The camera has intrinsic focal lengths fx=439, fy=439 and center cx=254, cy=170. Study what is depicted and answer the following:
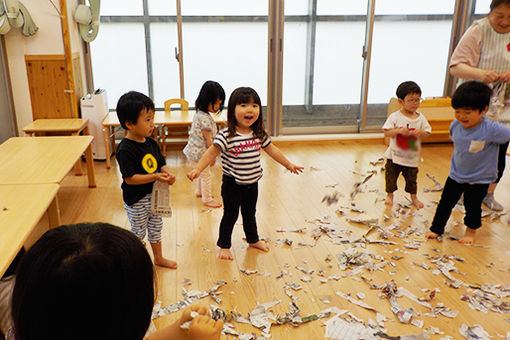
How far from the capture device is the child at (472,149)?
291 centimetres

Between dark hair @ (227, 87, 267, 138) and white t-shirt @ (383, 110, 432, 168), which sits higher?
dark hair @ (227, 87, 267, 138)

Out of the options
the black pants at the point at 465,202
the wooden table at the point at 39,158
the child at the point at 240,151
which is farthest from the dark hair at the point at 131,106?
the black pants at the point at 465,202

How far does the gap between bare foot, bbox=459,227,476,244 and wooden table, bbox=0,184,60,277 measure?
9.17 ft

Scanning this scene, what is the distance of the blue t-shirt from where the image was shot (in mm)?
2951

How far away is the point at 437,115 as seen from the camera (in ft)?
19.7

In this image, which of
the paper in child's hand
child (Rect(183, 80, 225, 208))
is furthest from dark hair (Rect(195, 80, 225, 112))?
the paper in child's hand

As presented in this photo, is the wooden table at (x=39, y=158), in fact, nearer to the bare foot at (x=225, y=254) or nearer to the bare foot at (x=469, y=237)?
the bare foot at (x=225, y=254)

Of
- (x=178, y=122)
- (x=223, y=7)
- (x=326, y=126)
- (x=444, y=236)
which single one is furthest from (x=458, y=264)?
(x=223, y=7)

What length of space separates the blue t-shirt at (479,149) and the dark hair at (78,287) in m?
2.81

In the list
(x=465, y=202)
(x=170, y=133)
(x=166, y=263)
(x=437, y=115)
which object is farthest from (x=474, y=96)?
(x=170, y=133)

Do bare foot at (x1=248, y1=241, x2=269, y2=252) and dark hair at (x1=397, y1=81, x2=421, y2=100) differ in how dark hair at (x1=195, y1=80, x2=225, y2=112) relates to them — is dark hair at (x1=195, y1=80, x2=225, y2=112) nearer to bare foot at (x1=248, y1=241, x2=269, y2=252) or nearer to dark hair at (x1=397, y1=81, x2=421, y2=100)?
bare foot at (x1=248, y1=241, x2=269, y2=252)

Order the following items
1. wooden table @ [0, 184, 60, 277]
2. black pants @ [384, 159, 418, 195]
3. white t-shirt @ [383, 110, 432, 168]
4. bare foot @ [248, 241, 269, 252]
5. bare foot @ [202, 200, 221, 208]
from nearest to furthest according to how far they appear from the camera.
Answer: wooden table @ [0, 184, 60, 277] < bare foot @ [248, 241, 269, 252] < white t-shirt @ [383, 110, 432, 168] < black pants @ [384, 159, 418, 195] < bare foot @ [202, 200, 221, 208]

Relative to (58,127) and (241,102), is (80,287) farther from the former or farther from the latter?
(58,127)

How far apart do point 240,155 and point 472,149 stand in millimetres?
1590
